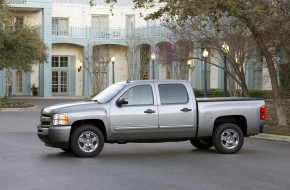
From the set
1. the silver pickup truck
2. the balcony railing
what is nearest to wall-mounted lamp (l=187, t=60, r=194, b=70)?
the balcony railing

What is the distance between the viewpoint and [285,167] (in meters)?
11.5

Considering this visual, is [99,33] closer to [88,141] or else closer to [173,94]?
[173,94]

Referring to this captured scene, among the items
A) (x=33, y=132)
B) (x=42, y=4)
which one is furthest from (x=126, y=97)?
(x=42, y=4)

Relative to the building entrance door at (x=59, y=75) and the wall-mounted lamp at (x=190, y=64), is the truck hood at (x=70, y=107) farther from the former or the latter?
the building entrance door at (x=59, y=75)

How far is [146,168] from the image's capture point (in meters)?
11.2

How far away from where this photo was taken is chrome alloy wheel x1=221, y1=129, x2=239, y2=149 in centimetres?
1378

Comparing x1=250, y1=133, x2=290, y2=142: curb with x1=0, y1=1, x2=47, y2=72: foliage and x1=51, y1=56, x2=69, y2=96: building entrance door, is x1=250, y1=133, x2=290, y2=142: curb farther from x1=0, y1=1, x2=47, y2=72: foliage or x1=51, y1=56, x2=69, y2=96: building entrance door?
x1=51, y1=56, x2=69, y2=96: building entrance door

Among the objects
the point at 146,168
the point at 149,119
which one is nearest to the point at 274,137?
the point at 149,119

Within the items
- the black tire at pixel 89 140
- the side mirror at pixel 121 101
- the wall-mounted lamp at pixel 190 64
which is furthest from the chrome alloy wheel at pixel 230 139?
the wall-mounted lamp at pixel 190 64

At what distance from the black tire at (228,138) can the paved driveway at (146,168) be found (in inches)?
9.1

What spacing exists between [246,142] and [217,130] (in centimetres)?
329

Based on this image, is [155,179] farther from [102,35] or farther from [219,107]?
[102,35]

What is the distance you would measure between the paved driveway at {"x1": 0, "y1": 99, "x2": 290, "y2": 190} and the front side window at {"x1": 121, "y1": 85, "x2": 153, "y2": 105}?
121cm

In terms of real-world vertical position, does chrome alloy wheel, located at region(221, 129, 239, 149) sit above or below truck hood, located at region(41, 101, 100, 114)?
below
